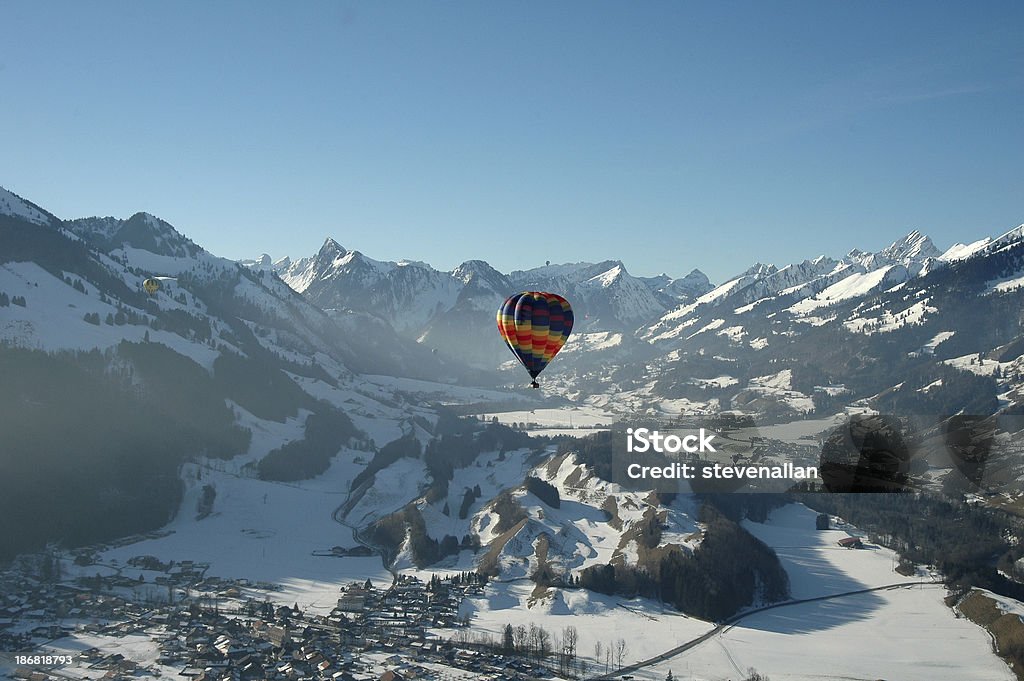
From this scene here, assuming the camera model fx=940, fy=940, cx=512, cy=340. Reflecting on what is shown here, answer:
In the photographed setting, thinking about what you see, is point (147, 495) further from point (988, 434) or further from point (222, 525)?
point (988, 434)

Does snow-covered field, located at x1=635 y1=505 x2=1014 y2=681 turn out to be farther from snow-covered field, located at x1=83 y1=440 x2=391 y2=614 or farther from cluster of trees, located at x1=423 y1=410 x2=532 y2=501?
cluster of trees, located at x1=423 y1=410 x2=532 y2=501

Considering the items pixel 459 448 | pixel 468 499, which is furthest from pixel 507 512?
pixel 459 448

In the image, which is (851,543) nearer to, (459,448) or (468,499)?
(468,499)

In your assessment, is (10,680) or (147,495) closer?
(10,680)

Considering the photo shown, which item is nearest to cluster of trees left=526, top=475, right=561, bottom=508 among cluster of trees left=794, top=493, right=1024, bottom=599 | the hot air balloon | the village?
the village

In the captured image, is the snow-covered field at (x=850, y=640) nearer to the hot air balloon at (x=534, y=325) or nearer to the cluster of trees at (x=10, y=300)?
the hot air balloon at (x=534, y=325)

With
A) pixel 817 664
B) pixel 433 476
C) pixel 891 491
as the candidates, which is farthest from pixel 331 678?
pixel 891 491
